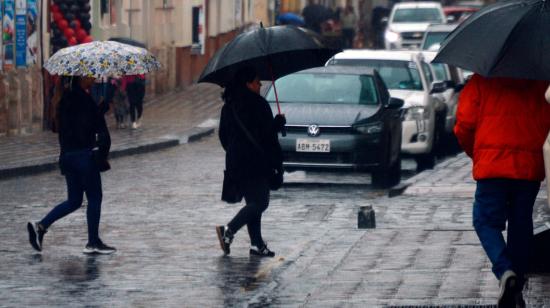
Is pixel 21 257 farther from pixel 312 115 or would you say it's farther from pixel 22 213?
pixel 312 115

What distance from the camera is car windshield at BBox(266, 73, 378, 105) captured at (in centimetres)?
1948

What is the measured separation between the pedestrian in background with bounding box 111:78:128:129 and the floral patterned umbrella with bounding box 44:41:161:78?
49.8ft

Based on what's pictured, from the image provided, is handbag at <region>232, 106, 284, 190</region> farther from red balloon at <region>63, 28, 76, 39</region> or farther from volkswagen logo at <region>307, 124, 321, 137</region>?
red balloon at <region>63, 28, 76, 39</region>

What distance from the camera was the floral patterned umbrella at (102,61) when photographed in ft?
40.0

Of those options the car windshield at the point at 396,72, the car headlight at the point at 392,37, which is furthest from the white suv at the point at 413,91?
the car headlight at the point at 392,37

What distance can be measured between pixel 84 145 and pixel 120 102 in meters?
15.8

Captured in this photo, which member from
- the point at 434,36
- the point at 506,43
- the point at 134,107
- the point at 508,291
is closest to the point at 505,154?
the point at 506,43

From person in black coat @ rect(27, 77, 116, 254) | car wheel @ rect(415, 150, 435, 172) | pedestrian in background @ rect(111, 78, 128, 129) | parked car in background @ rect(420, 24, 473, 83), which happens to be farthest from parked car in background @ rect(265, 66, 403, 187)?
parked car in background @ rect(420, 24, 473, 83)

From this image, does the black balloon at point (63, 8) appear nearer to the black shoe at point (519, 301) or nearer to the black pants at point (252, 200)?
the black pants at point (252, 200)

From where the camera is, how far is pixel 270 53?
1197 cm

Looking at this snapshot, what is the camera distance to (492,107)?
29.5 ft

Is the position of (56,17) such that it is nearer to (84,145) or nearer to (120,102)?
(120,102)

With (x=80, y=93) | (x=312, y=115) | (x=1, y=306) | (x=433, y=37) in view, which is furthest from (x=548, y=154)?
(x=433, y=37)

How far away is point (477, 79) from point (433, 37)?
27282 mm
